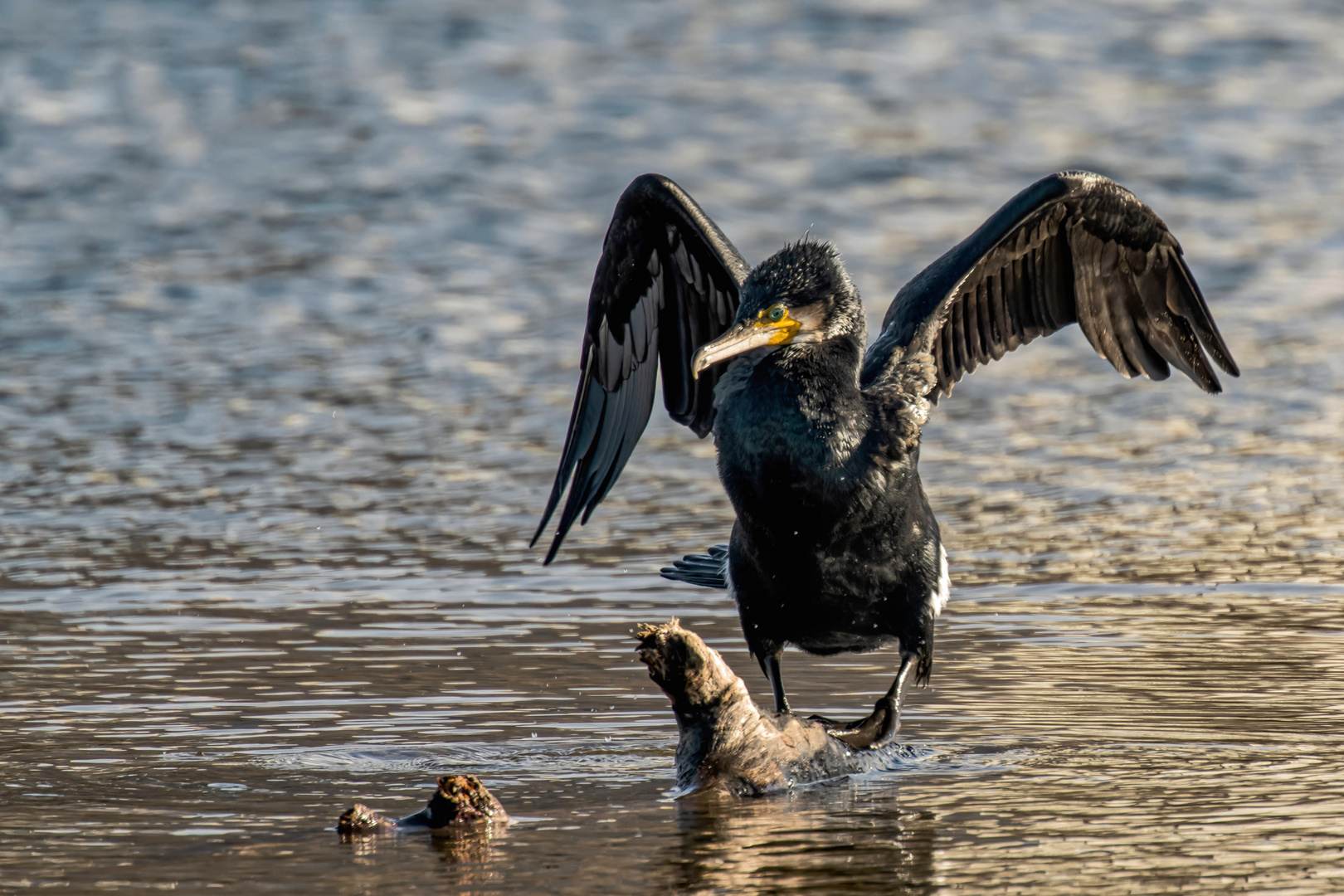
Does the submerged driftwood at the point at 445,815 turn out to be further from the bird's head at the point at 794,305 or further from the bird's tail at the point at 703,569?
the bird's tail at the point at 703,569

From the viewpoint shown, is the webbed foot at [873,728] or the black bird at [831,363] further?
the black bird at [831,363]

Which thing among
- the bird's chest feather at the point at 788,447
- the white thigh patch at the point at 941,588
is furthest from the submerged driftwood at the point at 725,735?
the white thigh patch at the point at 941,588

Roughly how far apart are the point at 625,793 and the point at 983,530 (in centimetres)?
439

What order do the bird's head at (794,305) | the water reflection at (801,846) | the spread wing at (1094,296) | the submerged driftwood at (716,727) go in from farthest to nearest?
the spread wing at (1094,296)
the bird's head at (794,305)
the submerged driftwood at (716,727)
the water reflection at (801,846)

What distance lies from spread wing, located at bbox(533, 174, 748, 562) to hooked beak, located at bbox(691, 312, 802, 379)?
4.16 feet

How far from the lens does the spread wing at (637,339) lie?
7.09 meters

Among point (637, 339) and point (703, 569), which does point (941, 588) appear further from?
point (637, 339)

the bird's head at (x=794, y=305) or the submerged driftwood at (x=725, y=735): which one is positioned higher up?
the bird's head at (x=794, y=305)

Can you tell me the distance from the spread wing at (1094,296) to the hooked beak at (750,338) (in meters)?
1.49

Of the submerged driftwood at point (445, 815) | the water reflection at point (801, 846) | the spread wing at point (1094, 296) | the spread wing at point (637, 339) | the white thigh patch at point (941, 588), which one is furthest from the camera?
the spread wing at point (1094, 296)

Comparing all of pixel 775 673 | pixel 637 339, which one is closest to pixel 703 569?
pixel 637 339

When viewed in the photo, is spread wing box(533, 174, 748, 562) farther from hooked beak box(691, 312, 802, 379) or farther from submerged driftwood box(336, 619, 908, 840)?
submerged driftwood box(336, 619, 908, 840)

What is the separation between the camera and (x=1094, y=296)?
7.51 metres

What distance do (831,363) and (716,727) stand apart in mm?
1177
